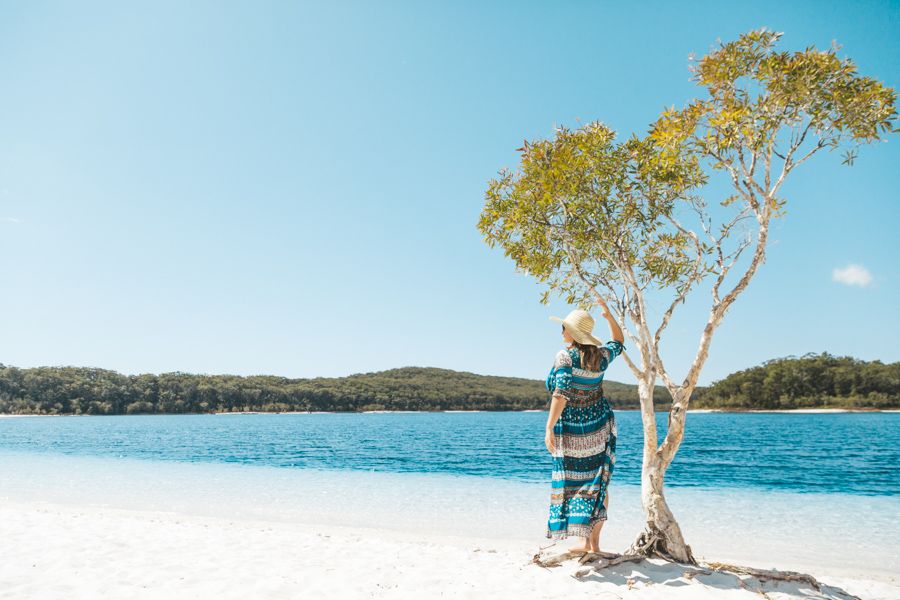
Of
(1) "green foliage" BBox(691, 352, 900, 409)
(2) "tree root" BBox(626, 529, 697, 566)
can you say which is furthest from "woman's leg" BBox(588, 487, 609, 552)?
(1) "green foliage" BBox(691, 352, 900, 409)

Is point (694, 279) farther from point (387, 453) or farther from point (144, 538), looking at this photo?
point (387, 453)

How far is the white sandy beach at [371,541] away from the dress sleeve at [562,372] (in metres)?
1.90

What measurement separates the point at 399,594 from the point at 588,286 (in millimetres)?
4339

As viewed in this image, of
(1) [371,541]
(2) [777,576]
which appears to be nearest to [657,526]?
(2) [777,576]

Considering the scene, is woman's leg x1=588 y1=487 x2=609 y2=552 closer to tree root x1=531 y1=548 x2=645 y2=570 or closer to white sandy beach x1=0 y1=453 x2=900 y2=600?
tree root x1=531 y1=548 x2=645 y2=570

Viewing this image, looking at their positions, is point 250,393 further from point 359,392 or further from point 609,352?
point 609,352

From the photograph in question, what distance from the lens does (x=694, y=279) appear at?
696cm

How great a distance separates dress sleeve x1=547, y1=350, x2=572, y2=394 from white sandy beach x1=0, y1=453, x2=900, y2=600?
190 cm

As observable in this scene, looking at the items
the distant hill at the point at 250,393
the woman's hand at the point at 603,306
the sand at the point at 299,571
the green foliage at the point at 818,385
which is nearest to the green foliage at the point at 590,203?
the woman's hand at the point at 603,306

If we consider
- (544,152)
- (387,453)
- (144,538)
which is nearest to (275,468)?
(387,453)

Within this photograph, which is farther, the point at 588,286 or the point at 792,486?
the point at 792,486

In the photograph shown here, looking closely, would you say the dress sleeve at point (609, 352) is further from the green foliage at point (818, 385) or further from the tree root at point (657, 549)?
the green foliage at point (818, 385)

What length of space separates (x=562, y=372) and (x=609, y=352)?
0.72m

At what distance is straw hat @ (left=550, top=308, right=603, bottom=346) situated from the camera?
18.6 feet
